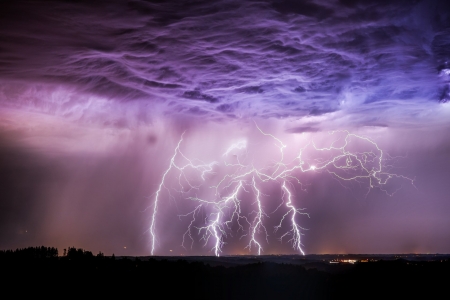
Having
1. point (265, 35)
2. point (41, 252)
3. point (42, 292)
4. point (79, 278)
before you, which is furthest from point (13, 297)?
point (41, 252)

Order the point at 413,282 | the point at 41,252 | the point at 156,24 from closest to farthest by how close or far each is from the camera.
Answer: the point at 156,24 < the point at 413,282 < the point at 41,252

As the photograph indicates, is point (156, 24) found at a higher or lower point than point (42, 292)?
higher

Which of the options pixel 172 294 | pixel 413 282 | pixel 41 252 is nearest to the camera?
pixel 172 294

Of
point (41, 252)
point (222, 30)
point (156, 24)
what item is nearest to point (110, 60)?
point (156, 24)

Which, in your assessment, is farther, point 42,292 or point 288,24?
point 288,24

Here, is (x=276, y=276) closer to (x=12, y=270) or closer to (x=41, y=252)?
(x=12, y=270)

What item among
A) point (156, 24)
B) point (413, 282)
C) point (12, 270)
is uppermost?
point (156, 24)
